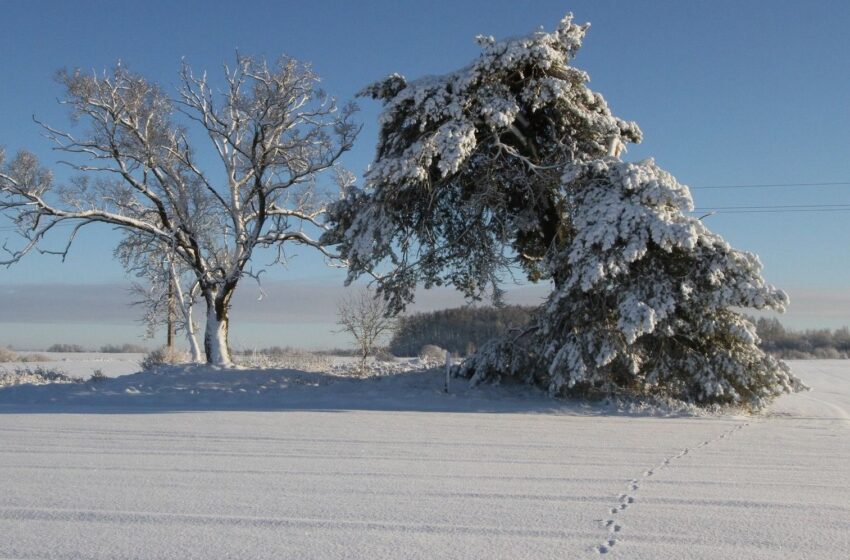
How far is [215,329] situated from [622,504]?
16.1m

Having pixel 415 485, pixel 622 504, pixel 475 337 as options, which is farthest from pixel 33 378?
pixel 475 337

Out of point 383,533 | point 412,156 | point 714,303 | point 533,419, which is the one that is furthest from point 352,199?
point 383,533

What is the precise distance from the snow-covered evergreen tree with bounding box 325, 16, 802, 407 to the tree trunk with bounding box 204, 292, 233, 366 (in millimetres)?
4218

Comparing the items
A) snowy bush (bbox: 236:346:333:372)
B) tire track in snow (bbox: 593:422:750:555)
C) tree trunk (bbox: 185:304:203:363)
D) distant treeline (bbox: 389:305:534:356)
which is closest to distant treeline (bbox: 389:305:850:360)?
distant treeline (bbox: 389:305:534:356)

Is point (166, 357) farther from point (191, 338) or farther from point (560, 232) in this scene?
point (560, 232)

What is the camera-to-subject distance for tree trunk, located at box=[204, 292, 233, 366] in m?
20.0

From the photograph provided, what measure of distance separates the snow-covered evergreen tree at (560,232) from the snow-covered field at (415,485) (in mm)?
1539

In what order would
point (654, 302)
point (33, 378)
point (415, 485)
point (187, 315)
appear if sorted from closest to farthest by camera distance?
point (415, 485), point (654, 302), point (33, 378), point (187, 315)

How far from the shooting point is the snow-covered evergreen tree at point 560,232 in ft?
45.3

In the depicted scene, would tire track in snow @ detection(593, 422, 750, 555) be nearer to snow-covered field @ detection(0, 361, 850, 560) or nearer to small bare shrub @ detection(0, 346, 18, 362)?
snow-covered field @ detection(0, 361, 850, 560)

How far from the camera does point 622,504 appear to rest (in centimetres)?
589

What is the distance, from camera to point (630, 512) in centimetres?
561

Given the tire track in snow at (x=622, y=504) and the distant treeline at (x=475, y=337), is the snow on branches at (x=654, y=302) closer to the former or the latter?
the tire track in snow at (x=622, y=504)

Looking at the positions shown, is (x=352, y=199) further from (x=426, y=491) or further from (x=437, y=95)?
(x=426, y=491)
